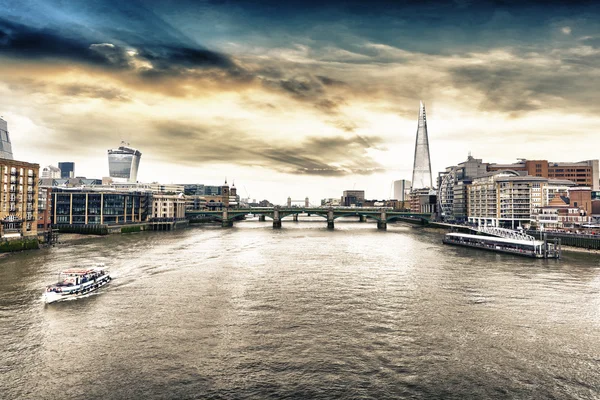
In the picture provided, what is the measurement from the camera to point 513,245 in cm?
8781

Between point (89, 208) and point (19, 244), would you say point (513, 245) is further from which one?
point (89, 208)

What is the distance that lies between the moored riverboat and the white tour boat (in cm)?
8165

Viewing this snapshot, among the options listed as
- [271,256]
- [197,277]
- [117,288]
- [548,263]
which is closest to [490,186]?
[548,263]

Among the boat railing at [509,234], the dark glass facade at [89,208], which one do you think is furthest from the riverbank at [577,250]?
the dark glass facade at [89,208]

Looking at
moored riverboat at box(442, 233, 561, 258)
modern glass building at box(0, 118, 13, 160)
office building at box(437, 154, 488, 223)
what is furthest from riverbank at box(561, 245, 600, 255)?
modern glass building at box(0, 118, 13, 160)

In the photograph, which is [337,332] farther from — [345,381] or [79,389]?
[79,389]

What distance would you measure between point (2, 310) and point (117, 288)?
43.0 ft

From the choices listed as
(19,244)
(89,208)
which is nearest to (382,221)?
(89,208)

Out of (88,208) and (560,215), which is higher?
(88,208)

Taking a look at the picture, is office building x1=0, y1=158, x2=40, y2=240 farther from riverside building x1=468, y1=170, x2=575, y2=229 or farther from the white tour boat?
riverside building x1=468, y1=170, x2=575, y2=229

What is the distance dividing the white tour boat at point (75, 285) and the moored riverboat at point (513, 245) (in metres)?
81.6

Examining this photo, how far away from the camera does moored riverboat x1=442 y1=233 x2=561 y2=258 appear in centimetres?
8044

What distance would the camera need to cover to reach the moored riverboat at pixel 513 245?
8044cm

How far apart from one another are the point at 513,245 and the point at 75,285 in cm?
8686
